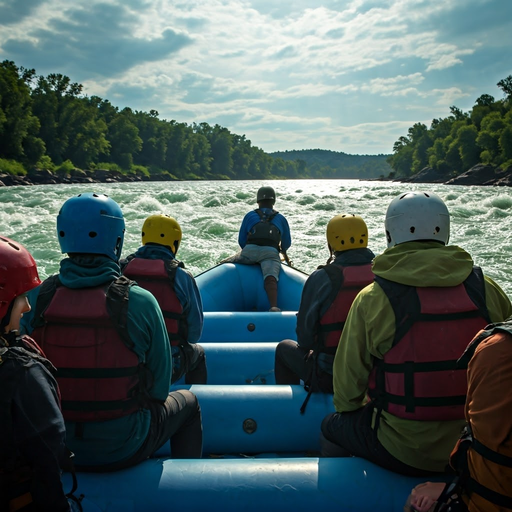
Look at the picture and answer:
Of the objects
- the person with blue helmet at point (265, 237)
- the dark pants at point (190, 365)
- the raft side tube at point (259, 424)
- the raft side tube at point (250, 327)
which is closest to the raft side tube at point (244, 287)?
the person with blue helmet at point (265, 237)

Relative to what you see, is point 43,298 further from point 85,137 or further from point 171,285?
point 85,137

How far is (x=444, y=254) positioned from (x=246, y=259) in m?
3.80

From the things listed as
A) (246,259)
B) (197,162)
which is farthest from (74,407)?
(197,162)

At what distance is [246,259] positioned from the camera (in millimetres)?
5305

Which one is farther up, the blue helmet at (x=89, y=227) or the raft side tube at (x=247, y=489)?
the blue helmet at (x=89, y=227)

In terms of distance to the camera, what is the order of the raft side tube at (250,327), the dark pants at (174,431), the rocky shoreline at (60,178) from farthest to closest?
the rocky shoreline at (60,178) → the raft side tube at (250,327) → the dark pants at (174,431)

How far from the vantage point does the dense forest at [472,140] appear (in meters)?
47.2

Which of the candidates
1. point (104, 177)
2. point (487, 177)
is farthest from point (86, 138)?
point (487, 177)

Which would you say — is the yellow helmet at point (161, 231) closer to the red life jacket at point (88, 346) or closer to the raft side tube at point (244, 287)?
the red life jacket at point (88, 346)

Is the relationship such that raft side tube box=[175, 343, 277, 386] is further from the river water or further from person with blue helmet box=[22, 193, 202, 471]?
the river water

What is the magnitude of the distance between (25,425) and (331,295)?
5.32 feet

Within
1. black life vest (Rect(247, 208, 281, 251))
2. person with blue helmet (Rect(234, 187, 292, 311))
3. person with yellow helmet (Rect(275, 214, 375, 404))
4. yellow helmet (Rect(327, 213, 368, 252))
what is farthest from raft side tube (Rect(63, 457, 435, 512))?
black life vest (Rect(247, 208, 281, 251))

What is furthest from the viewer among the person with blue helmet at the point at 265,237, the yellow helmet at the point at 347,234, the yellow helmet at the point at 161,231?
the person with blue helmet at the point at 265,237

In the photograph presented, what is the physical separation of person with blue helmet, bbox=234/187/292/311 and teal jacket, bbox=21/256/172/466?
3375 millimetres
